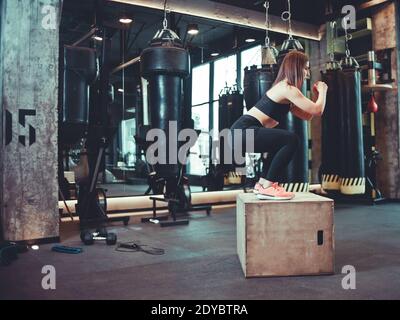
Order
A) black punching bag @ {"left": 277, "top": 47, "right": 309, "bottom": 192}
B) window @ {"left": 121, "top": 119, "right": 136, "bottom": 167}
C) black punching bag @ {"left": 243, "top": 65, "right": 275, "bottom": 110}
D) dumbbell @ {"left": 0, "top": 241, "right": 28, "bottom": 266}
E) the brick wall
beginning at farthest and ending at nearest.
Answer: window @ {"left": 121, "top": 119, "right": 136, "bottom": 167} → the brick wall → black punching bag @ {"left": 243, "top": 65, "right": 275, "bottom": 110} → black punching bag @ {"left": 277, "top": 47, "right": 309, "bottom": 192} → dumbbell @ {"left": 0, "top": 241, "right": 28, "bottom": 266}

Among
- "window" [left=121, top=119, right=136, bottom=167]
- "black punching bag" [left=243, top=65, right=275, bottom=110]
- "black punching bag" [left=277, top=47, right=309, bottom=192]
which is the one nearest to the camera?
"black punching bag" [left=277, top=47, right=309, bottom=192]

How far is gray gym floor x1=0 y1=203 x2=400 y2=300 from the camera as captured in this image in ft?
Answer: 7.54

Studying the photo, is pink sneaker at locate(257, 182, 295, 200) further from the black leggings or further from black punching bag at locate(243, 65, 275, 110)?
black punching bag at locate(243, 65, 275, 110)

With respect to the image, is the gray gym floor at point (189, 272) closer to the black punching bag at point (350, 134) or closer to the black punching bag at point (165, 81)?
the black punching bag at point (350, 134)

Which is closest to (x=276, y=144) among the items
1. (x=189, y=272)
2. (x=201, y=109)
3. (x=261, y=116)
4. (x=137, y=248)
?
(x=261, y=116)

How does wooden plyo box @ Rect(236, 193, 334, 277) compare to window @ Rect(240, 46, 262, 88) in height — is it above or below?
below

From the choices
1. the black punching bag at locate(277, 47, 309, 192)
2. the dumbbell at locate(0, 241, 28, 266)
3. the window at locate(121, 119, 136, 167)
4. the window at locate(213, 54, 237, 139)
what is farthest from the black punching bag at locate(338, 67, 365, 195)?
the window at locate(213, 54, 237, 139)

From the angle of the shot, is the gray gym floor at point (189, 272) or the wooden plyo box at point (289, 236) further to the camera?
the wooden plyo box at point (289, 236)

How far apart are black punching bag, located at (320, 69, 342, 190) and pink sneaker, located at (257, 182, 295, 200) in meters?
1.34

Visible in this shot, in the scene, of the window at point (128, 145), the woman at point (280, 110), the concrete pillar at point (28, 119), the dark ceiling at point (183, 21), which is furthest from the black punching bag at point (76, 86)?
the window at point (128, 145)

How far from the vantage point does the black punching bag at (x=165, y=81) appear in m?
4.14

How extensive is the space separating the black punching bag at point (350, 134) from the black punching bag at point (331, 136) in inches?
1.5
